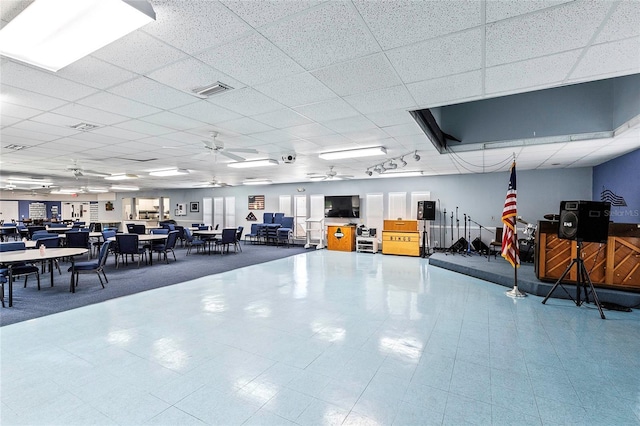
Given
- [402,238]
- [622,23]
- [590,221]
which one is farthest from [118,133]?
[402,238]

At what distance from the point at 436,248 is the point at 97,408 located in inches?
403

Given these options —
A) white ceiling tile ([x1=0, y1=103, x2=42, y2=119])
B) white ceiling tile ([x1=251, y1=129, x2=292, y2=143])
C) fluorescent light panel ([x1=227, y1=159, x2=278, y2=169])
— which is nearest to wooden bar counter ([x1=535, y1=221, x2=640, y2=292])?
white ceiling tile ([x1=251, y1=129, x2=292, y2=143])

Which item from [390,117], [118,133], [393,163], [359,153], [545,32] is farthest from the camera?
[393,163]

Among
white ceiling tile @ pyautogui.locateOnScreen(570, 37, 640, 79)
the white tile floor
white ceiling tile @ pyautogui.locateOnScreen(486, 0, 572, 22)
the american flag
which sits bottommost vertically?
the white tile floor

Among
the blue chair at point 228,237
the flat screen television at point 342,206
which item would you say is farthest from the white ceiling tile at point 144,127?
the flat screen television at point 342,206

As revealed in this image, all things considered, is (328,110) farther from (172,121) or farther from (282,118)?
(172,121)

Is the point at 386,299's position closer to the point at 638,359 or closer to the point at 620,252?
the point at 638,359

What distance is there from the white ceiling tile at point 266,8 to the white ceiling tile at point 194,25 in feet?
0.22

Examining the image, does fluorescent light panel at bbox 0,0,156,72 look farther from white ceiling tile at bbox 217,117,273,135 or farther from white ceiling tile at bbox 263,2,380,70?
white ceiling tile at bbox 217,117,273,135

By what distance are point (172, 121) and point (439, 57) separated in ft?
12.2

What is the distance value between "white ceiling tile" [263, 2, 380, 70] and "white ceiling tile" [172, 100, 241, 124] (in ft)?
5.39

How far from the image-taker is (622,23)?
2025 millimetres

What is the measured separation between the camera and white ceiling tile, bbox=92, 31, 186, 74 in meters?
2.19

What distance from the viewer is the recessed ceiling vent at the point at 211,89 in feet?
9.87
